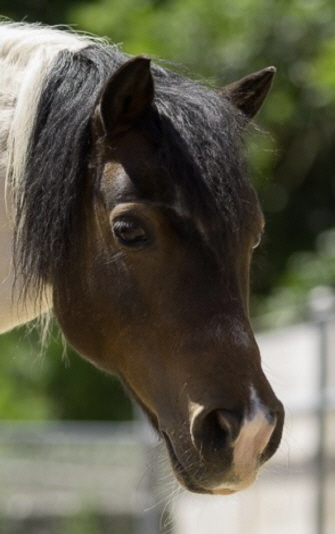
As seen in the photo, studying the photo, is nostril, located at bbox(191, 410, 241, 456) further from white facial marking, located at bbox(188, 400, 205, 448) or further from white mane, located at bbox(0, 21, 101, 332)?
white mane, located at bbox(0, 21, 101, 332)

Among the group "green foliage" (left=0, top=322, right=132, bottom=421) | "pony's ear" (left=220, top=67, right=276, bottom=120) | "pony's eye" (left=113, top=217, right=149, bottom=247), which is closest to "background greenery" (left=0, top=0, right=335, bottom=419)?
"green foliage" (left=0, top=322, right=132, bottom=421)

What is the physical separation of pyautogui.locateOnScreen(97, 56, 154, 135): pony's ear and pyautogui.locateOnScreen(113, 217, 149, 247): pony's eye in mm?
321

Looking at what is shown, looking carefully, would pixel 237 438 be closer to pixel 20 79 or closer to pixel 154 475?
pixel 20 79

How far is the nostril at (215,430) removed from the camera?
11.8 feet

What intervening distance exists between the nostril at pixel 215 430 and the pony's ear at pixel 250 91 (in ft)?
4.09

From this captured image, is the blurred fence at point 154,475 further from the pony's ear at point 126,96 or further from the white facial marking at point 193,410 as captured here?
the pony's ear at point 126,96

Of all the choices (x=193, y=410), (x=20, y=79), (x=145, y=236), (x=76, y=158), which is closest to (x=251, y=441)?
(x=193, y=410)

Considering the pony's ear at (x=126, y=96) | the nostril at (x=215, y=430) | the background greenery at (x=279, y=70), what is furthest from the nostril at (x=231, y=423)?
the background greenery at (x=279, y=70)

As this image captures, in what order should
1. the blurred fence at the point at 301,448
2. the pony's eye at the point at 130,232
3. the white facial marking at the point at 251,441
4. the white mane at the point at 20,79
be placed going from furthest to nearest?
the blurred fence at the point at 301,448
the white mane at the point at 20,79
the pony's eye at the point at 130,232
the white facial marking at the point at 251,441

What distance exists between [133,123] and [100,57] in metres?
0.32

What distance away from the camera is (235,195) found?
3994 millimetres

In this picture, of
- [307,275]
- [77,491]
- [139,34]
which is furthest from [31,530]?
[139,34]

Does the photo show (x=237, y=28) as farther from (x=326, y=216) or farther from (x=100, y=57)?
(x=100, y=57)

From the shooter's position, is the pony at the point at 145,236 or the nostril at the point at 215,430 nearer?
the nostril at the point at 215,430
